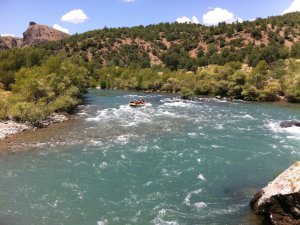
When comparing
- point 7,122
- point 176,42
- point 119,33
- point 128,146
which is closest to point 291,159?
point 128,146

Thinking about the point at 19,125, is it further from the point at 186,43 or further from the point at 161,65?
the point at 186,43

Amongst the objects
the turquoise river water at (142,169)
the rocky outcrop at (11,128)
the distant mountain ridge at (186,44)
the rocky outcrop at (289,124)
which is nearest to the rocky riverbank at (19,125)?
the rocky outcrop at (11,128)

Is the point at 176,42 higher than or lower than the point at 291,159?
higher

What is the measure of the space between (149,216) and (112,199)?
154 inches

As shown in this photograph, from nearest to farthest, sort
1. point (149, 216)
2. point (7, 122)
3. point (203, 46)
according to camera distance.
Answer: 1. point (149, 216)
2. point (7, 122)
3. point (203, 46)

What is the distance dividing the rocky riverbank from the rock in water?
3166 centimetres

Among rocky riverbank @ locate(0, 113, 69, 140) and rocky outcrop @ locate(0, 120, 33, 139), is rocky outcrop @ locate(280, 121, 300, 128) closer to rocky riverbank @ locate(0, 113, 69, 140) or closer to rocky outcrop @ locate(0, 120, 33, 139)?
rocky riverbank @ locate(0, 113, 69, 140)

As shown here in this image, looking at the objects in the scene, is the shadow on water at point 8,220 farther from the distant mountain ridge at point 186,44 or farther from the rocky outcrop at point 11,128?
the distant mountain ridge at point 186,44

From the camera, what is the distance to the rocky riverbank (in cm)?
4557

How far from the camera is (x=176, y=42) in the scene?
165m

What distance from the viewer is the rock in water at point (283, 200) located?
2158 centimetres

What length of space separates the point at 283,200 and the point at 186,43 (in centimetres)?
13885

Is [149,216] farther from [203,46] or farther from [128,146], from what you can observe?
[203,46]

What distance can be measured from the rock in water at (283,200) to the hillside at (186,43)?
94.8m
